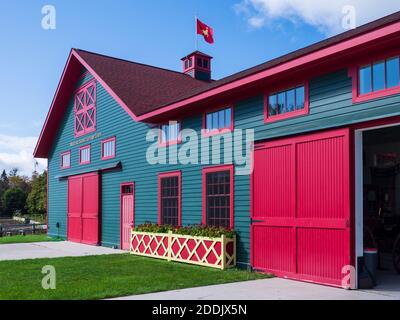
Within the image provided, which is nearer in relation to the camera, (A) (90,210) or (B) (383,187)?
(B) (383,187)

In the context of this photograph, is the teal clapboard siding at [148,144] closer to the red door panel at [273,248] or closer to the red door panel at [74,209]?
the red door panel at [273,248]

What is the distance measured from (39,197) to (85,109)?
3447 centimetres

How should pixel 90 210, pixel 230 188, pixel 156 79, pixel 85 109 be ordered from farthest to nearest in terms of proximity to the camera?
pixel 85 109, pixel 156 79, pixel 90 210, pixel 230 188

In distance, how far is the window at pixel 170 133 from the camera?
14.6 m

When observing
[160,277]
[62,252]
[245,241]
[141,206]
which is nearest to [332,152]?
[245,241]

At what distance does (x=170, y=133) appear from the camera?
15.1 meters

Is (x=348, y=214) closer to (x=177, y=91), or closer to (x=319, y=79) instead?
(x=319, y=79)

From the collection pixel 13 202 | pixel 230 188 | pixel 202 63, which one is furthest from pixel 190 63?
pixel 13 202

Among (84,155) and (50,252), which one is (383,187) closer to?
(50,252)

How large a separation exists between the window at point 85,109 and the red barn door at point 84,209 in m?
2.11

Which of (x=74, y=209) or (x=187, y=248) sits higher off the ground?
(x=74, y=209)

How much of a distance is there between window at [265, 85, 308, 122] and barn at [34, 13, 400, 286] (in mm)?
28

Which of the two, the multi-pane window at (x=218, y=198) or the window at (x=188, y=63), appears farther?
the window at (x=188, y=63)

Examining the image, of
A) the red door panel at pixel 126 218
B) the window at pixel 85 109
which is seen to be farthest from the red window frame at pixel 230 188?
the window at pixel 85 109
